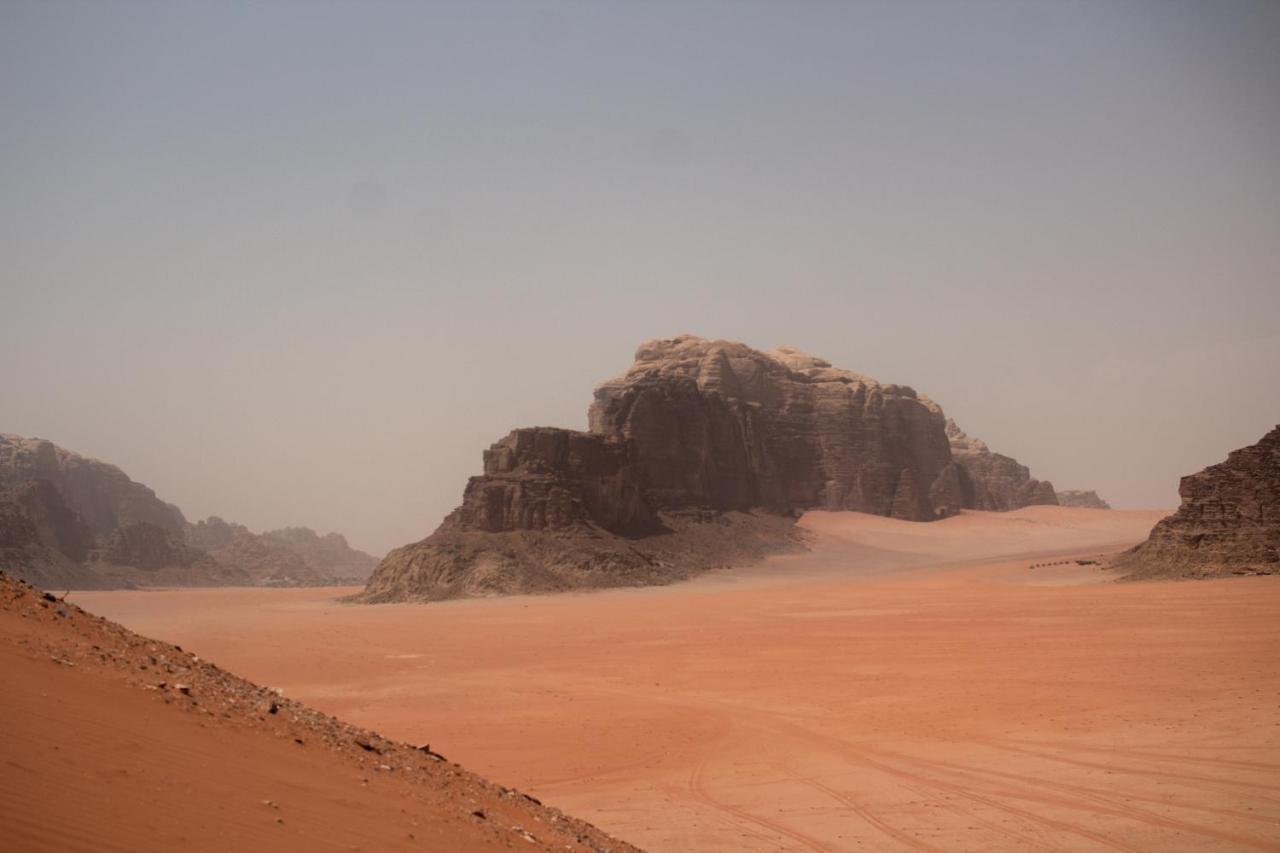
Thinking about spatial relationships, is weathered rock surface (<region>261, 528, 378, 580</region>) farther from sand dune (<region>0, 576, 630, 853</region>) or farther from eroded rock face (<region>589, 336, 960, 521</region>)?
sand dune (<region>0, 576, 630, 853</region>)

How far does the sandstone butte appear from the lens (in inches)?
2421

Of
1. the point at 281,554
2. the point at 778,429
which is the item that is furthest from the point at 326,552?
the point at 778,429

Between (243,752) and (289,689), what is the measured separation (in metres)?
17.9

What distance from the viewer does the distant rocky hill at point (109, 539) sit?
282 ft

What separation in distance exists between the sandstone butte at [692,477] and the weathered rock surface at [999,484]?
24 centimetres

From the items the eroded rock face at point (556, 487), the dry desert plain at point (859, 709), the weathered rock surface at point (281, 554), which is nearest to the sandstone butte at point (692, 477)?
the eroded rock face at point (556, 487)

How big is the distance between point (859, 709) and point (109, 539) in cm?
10274

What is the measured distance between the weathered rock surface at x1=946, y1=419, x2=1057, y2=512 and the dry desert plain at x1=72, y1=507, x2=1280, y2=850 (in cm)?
7396

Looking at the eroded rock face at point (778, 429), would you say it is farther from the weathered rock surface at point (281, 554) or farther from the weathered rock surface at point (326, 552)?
the weathered rock surface at point (326, 552)

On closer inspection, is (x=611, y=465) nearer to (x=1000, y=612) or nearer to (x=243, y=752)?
(x=1000, y=612)

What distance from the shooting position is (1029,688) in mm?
20047

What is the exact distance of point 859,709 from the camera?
19219 mm

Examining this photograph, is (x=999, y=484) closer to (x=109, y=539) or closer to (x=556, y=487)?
(x=556, y=487)

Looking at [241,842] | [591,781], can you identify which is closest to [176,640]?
[591,781]
